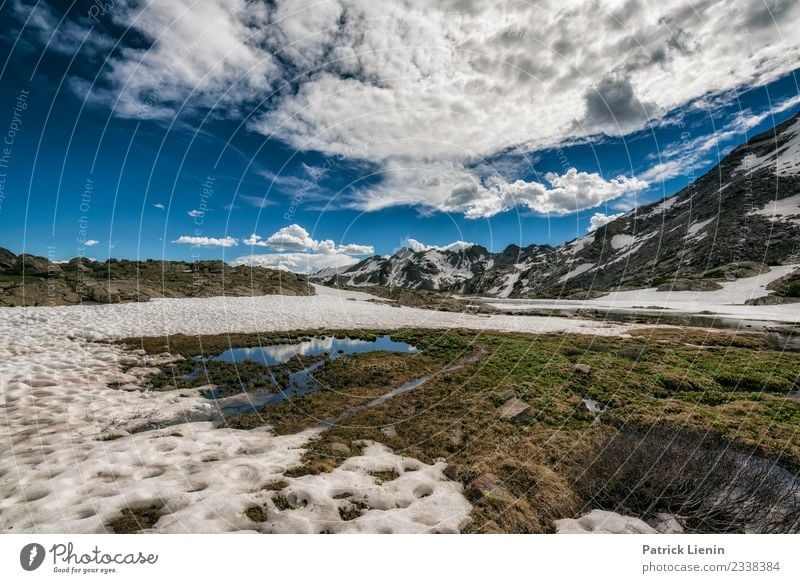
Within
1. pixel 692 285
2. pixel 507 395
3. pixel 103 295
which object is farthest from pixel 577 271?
pixel 103 295

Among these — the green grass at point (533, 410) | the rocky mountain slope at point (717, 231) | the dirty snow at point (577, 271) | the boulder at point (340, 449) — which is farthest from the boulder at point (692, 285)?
the boulder at point (340, 449)

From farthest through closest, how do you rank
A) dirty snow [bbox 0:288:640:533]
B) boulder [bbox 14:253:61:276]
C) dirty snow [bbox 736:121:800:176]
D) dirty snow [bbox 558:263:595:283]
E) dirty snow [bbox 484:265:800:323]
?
dirty snow [bbox 558:263:595:283], dirty snow [bbox 736:121:800:176], dirty snow [bbox 484:265:800:323], boulder [bbox 14:253:61:276], dirty snow [bbox 0:288:640:533]

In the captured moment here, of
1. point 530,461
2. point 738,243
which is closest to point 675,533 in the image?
point 530,461

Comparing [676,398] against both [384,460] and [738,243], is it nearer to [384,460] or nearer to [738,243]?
[384,460]

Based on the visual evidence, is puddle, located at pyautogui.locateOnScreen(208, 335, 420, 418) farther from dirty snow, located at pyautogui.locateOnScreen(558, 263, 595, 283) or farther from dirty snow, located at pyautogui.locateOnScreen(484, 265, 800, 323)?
dirty snow, located at pyautogui.locateOnScreen(558, 263, 595, 283)

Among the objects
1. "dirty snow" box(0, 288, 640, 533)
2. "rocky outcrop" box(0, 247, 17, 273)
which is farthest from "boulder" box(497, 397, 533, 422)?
"rocky outcrop" box(0, 247, 17, 273)

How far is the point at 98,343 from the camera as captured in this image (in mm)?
23156

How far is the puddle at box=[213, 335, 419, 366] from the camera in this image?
24047mm

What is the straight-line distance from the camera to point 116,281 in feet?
220

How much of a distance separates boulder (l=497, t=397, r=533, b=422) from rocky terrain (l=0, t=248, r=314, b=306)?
202 feet

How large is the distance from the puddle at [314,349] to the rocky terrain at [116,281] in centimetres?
4127

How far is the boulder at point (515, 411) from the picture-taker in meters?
14.1

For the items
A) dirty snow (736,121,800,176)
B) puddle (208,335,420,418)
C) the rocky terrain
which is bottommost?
puddle (208,335,420,418)
